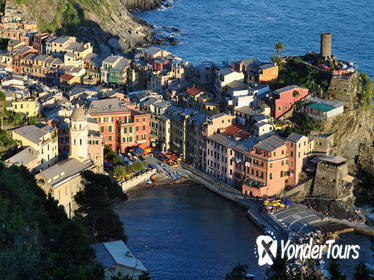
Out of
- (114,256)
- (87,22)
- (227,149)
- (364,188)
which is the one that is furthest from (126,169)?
(87,22)

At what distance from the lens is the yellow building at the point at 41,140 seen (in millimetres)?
56719

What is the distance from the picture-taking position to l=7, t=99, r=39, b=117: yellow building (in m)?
62.0

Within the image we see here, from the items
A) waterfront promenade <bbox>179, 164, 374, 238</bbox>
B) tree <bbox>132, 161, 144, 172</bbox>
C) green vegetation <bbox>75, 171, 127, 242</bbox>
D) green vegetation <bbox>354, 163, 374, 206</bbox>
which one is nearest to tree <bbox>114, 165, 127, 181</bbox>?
tree <bbox>132, 161, 144, 172</bbox>

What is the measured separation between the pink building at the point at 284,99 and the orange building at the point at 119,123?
31.1ft

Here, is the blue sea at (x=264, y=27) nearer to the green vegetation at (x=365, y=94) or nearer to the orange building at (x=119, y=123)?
the green vegetation at (x=365, y=94)

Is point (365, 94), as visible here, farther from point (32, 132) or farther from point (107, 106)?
point (32, 132)

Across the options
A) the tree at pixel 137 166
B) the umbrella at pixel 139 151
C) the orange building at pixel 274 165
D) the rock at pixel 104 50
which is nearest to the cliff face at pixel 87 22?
the rock at pixel 104 50

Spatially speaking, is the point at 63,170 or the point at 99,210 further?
the point at 63,170

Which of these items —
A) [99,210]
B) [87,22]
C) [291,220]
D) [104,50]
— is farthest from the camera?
[87,22]

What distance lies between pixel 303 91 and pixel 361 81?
22.1 ft

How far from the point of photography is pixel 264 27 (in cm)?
11425

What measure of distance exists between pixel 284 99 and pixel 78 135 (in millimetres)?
17407

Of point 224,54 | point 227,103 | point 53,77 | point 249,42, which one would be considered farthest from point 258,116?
point 249,42

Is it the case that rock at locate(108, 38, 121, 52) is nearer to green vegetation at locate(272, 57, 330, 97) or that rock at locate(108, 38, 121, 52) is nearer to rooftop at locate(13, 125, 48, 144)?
green vegetation at locate(272, 57, 330, 97)
